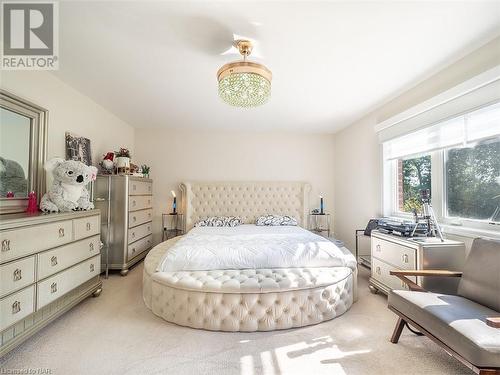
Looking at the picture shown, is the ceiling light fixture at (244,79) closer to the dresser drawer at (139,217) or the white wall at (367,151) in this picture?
the white wall at (367,151)

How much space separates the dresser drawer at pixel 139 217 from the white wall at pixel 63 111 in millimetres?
980

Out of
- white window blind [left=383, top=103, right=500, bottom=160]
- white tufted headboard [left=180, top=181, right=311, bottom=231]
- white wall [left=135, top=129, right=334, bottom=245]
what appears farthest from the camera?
white wall [left=135, top=129, right=334, bottom=245]

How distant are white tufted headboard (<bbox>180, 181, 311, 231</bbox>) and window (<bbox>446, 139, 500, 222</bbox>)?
237 cm

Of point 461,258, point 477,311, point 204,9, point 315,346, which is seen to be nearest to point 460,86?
point 461,258

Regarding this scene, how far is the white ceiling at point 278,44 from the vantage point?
1.56m

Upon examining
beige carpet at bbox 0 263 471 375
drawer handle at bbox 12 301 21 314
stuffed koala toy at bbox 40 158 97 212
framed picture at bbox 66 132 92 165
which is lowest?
beige carpet at bbox 0 263 471 375

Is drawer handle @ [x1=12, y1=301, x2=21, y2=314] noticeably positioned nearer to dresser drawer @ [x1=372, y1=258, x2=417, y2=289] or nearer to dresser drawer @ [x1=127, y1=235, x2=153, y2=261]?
dresser drawer @ [x1=127, y1=235, x2=153, y2=261]

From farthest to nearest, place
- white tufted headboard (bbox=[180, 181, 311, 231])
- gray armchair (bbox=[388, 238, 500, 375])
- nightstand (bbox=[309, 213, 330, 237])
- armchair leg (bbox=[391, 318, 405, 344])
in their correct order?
nightstand (bbox=[309, 213, 330, 237])
white tufted headboard (bbox=[180, 181, 311, 231])
armchair leg (bbox=[391, 318, 405, 344])
gray armchair (bbox=[388, 238, 500, 375])

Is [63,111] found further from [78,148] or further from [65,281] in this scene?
[65,281]

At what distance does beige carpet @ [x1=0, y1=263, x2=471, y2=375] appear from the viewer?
60.8 inches

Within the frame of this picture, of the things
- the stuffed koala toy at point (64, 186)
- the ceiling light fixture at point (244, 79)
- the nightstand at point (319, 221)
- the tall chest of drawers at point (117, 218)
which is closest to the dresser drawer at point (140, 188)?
the tall chest of drawers at point (117, 218)

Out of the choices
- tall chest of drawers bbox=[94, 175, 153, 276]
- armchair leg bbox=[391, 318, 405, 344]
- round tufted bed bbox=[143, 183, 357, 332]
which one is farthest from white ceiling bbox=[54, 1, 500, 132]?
armchair leg bbox=[391, 318, 405, 344]

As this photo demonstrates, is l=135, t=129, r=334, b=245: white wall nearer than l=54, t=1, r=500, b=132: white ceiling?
No

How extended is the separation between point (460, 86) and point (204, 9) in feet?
7.68
